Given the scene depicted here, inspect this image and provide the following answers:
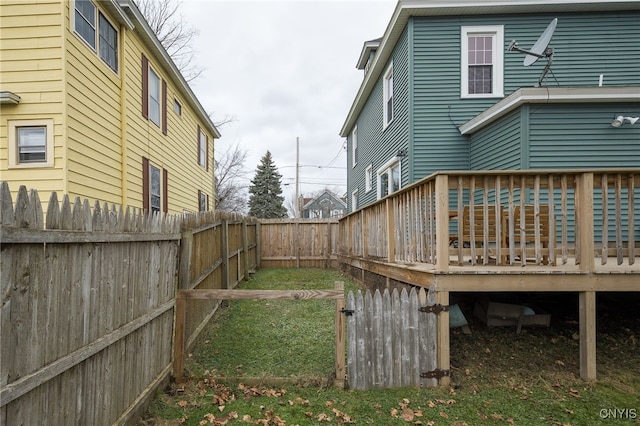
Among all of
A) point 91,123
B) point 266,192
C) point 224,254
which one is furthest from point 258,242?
point 266,192

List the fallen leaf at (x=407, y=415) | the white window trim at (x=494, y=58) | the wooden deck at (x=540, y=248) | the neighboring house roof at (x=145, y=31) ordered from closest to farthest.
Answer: the fallen leaf at (x=407, y=415), the wooden deck at (x=540, y=248), the neighboring house roof at (x=145, y=31), the white window trim at (x=494, y=58)

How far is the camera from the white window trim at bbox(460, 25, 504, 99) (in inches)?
333

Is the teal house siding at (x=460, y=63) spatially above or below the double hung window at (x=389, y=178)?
above

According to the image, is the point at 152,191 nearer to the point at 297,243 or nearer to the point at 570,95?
the point at 297,243

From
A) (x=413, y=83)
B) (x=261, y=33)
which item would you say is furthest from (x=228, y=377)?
(x=261, y=33)

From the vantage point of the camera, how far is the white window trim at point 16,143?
231 inches

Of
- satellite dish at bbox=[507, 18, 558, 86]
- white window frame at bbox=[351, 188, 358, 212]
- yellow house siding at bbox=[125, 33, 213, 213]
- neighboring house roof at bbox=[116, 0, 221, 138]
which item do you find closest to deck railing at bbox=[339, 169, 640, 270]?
satellite dish at bbox=[507, 18, 558, 86]

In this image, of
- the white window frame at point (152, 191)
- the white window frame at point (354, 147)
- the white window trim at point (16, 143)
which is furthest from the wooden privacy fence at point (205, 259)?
the white window frame at point (354, 147)

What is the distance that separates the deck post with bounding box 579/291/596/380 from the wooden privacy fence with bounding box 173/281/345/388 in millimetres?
2649

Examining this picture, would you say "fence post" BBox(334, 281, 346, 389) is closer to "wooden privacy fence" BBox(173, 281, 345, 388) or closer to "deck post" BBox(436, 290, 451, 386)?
"wooden privacy fence" BBox(173, 281, 345, 388)

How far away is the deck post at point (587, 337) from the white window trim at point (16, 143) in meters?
7.71

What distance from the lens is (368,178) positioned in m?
13.2

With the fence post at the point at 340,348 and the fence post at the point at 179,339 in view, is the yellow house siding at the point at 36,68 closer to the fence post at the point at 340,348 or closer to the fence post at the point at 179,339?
the fence post at the point at 179,339

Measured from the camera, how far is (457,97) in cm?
861
